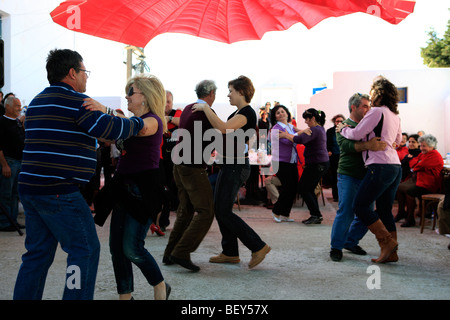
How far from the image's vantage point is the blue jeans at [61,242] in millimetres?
2426

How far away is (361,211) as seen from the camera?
14.2 ft

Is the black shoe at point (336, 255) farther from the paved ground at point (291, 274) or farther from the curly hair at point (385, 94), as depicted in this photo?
the curly hair at point (385, 94)

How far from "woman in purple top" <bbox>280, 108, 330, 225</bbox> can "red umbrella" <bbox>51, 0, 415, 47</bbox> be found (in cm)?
256

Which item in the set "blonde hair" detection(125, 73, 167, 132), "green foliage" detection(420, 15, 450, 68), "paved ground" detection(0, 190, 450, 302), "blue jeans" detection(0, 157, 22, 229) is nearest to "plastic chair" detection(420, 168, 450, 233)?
"paved ground" detection(0, 190, 450, 302)

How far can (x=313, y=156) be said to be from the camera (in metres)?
7.11

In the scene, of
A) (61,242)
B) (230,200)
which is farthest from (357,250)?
(61,242)

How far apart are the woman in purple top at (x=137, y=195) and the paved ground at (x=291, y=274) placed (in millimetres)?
510

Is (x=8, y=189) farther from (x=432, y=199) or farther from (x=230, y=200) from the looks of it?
(x=432, y=199)

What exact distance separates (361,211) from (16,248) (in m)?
4.06

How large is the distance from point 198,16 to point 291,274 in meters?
2.93

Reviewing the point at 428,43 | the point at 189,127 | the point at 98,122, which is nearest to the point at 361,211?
the point at 189,127

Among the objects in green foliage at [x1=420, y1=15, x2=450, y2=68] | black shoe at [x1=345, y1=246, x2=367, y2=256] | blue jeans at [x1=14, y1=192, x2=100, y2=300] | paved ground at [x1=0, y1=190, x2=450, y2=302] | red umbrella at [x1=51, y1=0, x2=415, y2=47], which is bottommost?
paved ground at [x1=0, y1=190, x2=450, y2=302]

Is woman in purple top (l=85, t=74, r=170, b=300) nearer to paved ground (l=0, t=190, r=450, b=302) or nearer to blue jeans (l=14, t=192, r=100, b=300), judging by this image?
blue jeans (l=14, t=192, r=100, b=300)

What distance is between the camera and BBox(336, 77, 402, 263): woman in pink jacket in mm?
4262
